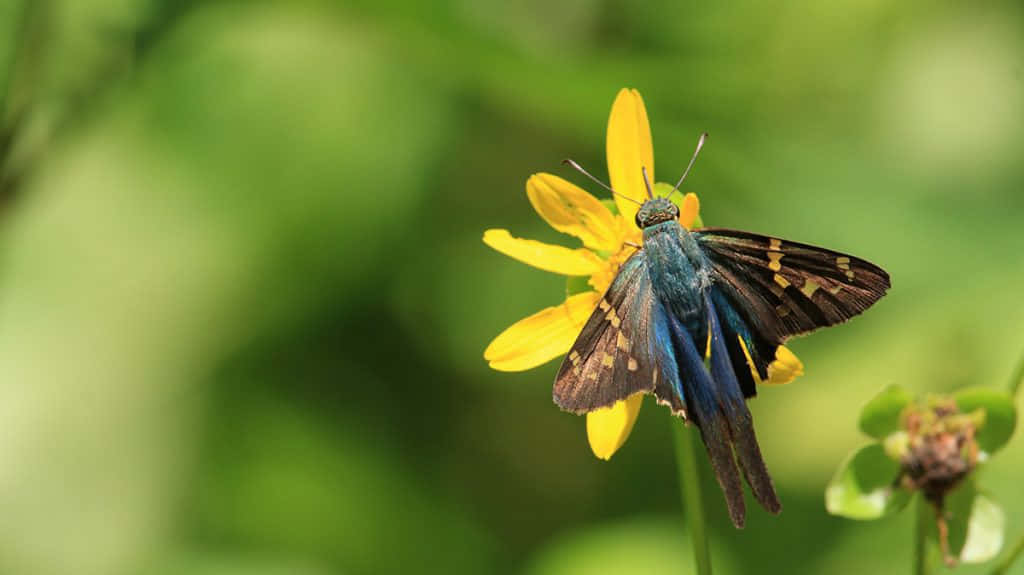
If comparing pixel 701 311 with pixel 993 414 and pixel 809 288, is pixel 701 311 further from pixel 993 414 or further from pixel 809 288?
pixel 993 414

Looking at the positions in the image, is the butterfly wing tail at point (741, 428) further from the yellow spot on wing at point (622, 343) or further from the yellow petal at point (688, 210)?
the yellow petal at point (688, 210)

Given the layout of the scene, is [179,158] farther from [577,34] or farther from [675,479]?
[675,479]

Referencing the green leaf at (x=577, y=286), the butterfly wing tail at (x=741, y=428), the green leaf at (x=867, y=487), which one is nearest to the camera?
the butterfly wing tail at (x=741, y=428)

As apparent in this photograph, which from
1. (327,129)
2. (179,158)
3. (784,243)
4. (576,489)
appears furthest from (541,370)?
(784,243)

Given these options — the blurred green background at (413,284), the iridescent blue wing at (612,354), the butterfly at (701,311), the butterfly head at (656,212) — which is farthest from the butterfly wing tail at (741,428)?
the blurred green background at (413,284)

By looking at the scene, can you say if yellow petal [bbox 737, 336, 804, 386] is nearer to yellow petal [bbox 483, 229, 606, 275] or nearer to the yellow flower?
the yellow flower

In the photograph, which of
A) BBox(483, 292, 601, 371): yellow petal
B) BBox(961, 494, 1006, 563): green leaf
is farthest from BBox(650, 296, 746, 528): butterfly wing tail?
BBox(961, 494, 1006, 563): green leaf
